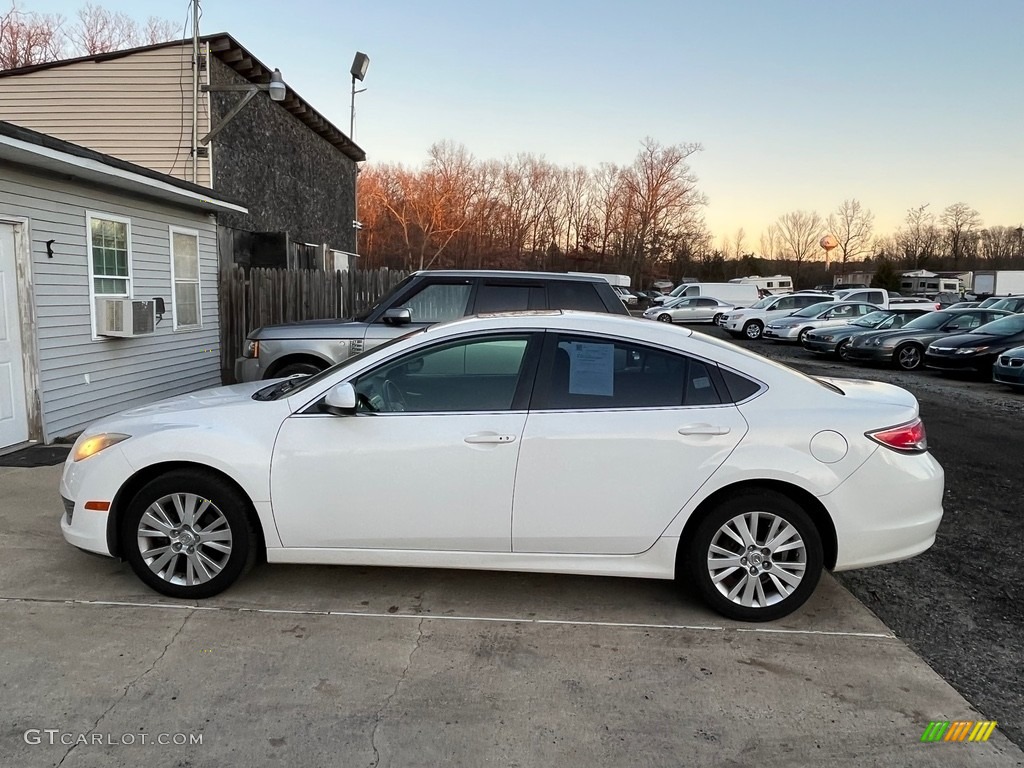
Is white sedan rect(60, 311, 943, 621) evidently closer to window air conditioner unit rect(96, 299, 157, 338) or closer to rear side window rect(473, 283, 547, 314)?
rear side window rect(473, 283, 547, 314)

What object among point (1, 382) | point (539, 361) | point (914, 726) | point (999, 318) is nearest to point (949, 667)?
point (914, 726)

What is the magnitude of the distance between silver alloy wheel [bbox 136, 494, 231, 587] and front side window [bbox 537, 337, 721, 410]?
1877mm

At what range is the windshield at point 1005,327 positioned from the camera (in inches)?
590

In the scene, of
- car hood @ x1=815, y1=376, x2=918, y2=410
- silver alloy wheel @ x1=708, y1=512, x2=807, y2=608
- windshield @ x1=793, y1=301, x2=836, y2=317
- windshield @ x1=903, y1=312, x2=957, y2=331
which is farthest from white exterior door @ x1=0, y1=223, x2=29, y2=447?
windshield @ x1=793, y1=301, x2=836, y2=317

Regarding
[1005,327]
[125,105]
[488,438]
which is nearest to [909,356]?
[1005,327]

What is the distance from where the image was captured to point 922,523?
12.4ft

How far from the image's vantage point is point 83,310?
804 cm

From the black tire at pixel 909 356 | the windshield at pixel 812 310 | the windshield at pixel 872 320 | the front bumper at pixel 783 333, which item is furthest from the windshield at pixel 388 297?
the windshield at pixel 812 310

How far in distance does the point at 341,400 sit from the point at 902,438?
2.91 meters

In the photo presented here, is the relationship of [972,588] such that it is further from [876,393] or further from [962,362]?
[962,362]

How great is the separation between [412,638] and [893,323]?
1967 centimetres

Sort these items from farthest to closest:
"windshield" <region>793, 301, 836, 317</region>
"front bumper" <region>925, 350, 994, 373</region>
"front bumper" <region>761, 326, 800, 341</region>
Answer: "windshield" <region>793, 301, 836, 317</region> → "front bumper" <region>761, 326, 800, 341</region> → "front bumper" <region>925, 350, 994, 373</region>

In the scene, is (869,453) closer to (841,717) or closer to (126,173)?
(841,717)

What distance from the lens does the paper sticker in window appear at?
12.6 ft
